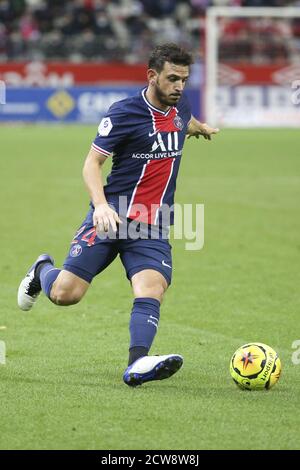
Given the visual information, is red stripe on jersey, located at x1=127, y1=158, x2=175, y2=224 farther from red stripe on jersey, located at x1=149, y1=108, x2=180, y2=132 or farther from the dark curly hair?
the dark curly hair

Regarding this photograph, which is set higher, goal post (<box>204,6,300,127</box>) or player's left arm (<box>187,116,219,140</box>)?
goal post (<box>204,6,300,127</box>)

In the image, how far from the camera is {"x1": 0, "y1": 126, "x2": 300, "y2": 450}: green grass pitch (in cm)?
534

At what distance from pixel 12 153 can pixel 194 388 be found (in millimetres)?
17508

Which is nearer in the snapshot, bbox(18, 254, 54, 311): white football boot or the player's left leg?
the player's left leg

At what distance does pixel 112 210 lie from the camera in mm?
6254

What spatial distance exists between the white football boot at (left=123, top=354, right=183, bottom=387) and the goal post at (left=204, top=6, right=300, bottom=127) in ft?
75.5

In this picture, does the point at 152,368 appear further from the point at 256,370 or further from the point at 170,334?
the point at 170,334

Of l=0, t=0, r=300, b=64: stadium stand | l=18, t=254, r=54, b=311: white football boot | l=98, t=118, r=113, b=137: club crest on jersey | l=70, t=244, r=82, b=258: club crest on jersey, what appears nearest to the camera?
l=98, t=118, r=113, b=137: club crest on jersey

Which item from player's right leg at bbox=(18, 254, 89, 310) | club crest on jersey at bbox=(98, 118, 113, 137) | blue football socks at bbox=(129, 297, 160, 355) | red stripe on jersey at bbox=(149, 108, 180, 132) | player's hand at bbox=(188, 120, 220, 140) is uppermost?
player's hand at bbox=(188, 120, 220, 140)

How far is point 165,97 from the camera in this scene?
6.54 metres

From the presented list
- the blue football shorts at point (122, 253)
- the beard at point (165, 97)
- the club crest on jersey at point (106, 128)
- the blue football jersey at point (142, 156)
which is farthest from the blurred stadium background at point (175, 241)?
the beard at point (165, 97)

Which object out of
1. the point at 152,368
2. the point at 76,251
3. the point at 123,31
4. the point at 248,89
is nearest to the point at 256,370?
the point at 152,368

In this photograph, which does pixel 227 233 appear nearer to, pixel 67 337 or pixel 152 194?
pixel 67 337

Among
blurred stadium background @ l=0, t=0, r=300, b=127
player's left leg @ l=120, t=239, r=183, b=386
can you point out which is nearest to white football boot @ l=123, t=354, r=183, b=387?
player's left leg @ l=120, t=239, r=183, b=386
